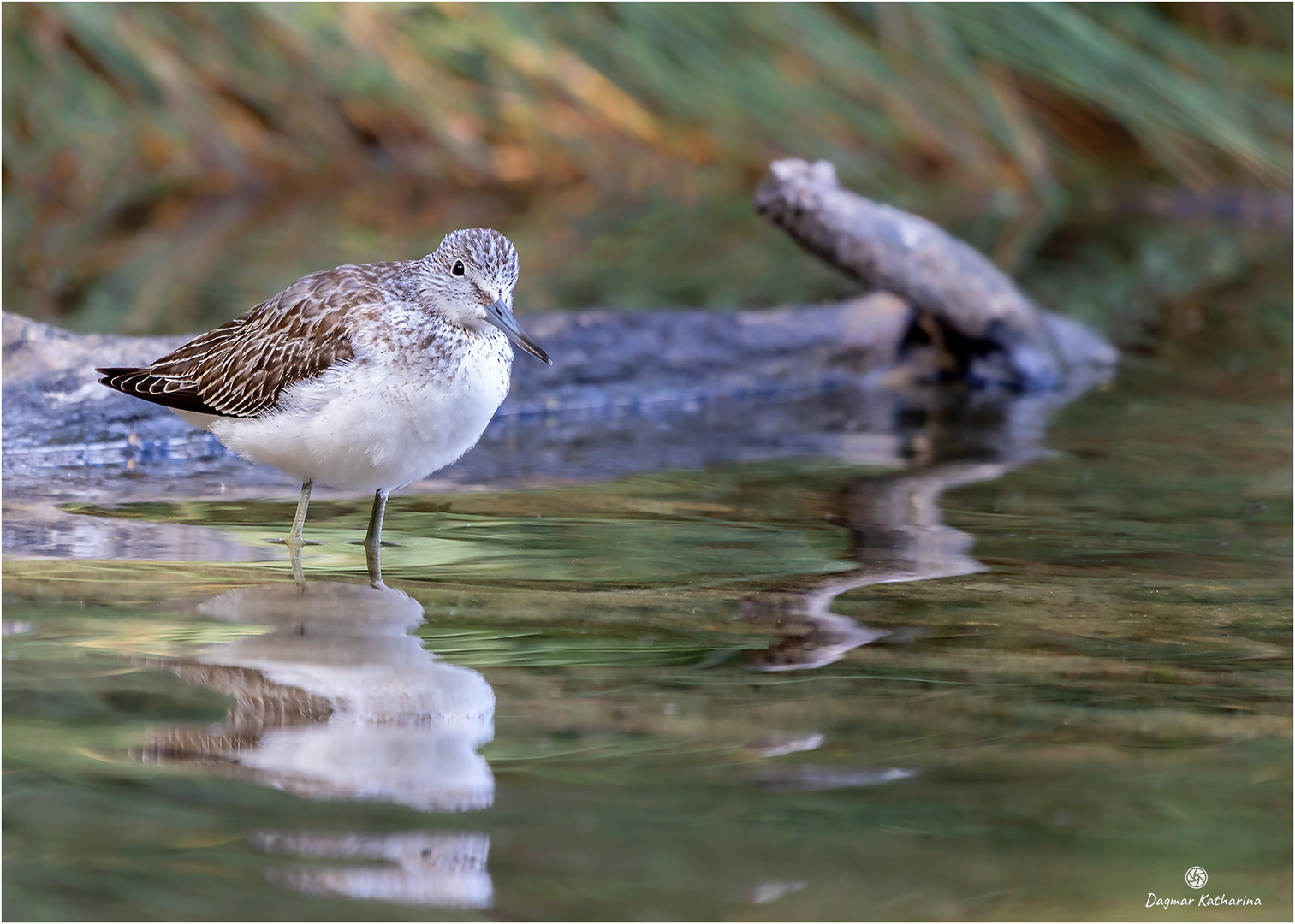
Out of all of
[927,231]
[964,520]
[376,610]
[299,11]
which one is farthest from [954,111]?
[376,610]

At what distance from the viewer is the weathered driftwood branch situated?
7488 millimetres

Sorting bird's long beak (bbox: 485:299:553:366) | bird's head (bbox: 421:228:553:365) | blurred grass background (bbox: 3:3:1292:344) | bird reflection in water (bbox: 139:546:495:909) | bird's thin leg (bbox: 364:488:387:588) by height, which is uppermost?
blurred grass background (bbox: 3:3:1292:344)

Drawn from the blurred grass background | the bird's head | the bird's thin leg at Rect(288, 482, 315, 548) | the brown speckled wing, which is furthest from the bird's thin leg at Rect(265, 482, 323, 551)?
the blurred grass background

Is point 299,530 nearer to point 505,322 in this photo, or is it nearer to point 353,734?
point 505,322

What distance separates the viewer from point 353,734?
3150 millimetres

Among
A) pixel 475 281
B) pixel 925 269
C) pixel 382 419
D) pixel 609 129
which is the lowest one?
pixel 382 419

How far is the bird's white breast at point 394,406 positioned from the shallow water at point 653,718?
30 centimetres

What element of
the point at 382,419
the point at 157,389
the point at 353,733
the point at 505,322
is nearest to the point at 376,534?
the point at 382,419

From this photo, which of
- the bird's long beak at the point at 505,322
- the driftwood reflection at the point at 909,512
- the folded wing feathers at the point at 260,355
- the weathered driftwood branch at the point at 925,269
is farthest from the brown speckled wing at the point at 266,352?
the weathered driftwood branch at the point at 925,269

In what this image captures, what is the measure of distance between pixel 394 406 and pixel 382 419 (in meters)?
0.05

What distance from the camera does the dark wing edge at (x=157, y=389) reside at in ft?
16.0

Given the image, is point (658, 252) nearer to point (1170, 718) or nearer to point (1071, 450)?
point (1071, 450)

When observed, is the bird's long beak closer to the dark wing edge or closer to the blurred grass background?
the dark wing edge

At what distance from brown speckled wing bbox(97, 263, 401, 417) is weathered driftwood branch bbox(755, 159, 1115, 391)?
303 cm
